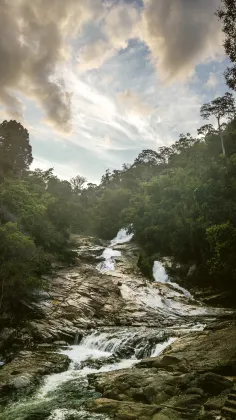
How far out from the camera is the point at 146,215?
4747 cm

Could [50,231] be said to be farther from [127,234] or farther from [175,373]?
[175,373]

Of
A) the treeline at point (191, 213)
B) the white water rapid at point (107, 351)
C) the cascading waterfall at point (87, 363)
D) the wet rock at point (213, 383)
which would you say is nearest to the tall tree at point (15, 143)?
the treeline at point (191, 213)

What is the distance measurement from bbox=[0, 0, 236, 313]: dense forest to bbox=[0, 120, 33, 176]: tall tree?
0.19 m

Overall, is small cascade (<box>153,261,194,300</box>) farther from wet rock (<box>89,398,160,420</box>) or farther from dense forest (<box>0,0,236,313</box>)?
wet rock (<box>89,398,160,420</box>)

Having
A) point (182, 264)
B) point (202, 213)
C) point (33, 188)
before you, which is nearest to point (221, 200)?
point (202, 213)

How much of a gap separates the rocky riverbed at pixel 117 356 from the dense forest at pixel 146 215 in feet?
11.4

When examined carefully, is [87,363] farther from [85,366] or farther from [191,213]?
[191,213]

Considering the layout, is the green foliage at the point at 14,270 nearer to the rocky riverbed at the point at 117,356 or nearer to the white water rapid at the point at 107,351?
the rocky riverbed at the point at 117,356

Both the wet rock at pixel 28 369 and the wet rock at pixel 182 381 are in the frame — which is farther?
the wet rock at pixel 28 369

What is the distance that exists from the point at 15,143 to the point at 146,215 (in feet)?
99.8

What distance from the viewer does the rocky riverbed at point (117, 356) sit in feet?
30.6

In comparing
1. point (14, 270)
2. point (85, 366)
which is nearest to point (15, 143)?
point (14, 270)

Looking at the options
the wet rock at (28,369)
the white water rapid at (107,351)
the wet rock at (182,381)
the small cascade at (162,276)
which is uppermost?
the small cascade at (162,276)

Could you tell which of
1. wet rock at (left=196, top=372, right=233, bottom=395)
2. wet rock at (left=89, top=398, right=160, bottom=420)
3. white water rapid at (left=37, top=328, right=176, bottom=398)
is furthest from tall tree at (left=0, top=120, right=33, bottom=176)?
wet rock at (left=196, top=372, right=233, bottom=395)
